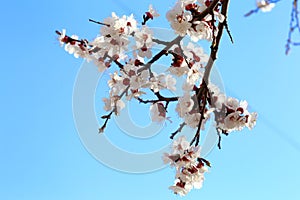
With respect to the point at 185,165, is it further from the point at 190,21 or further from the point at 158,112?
the point at 190,21

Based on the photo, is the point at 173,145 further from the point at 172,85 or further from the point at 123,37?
the point at 123,37

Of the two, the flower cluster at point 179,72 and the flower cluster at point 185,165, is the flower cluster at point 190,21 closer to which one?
the flower cluster at point 179,72

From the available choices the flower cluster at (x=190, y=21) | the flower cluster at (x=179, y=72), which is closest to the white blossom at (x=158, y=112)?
the flower cluster at (x=179, y=72)

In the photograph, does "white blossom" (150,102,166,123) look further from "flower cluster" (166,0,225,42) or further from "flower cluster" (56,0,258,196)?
"flower cluster" (166,0,225,42)

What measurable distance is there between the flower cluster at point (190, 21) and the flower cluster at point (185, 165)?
476 millimetres

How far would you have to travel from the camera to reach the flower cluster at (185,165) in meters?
1.77

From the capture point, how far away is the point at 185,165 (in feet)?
5.85

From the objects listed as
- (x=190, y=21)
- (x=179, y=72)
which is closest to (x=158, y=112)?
(x=179, y=72)

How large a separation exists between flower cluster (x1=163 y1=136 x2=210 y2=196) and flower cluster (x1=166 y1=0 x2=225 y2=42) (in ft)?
1.56

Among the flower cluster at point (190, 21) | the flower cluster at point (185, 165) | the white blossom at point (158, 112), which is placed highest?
the flower cluster at point (190, 21)

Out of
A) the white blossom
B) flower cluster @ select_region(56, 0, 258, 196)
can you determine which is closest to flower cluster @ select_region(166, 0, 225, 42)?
flower cluster @ select_region(56, 0, 258, 196)

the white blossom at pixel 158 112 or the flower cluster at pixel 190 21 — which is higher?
the flower cluster at pixel 190 21

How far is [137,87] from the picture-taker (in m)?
1.94

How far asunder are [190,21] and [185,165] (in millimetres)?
643
